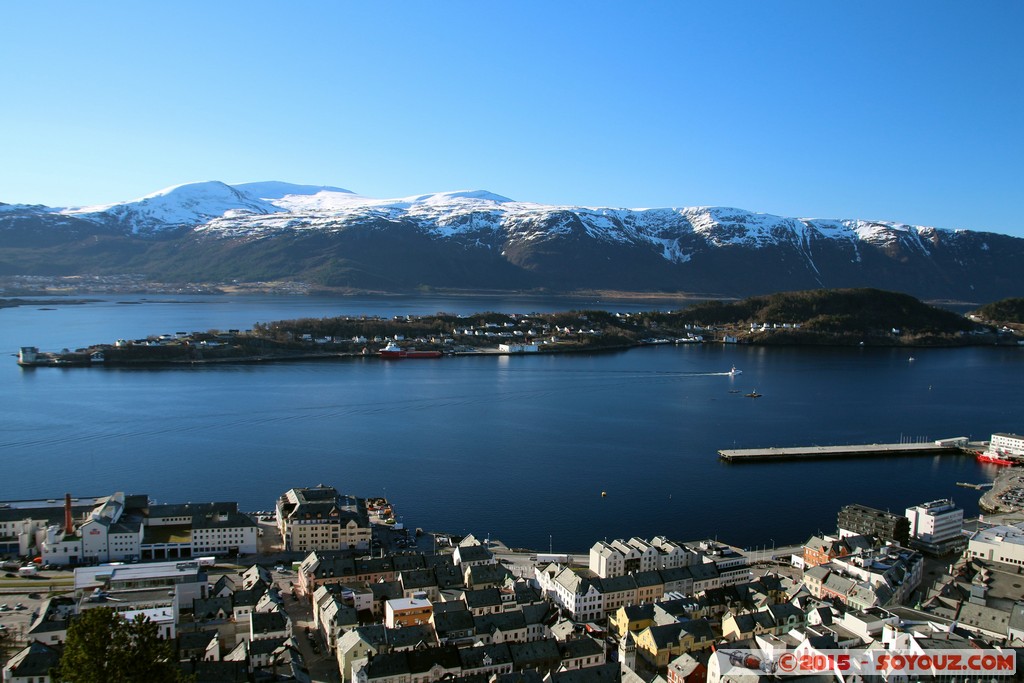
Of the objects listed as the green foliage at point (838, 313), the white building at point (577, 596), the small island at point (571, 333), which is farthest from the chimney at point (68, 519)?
the green foliage at point (838, 313)

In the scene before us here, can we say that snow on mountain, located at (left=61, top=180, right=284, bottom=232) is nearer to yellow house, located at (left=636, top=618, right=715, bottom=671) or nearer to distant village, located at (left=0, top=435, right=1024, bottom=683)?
distant village, located at (left=0, top=435, right=1024, bottom=683)

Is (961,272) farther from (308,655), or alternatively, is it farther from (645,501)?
(308,655)

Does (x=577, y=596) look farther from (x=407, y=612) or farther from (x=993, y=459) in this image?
(x=993, y=459)

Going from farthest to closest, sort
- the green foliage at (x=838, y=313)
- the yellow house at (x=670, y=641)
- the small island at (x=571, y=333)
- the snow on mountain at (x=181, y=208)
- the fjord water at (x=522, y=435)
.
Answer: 1. the snow on mountain at (x=181, y=208)
2. the green foliage at (x=838, y=313)
3. the small island at (x=571, y=333)
4. the fjord water at (x=522, y=435)
5. the yellow house at (x=670, y=641)

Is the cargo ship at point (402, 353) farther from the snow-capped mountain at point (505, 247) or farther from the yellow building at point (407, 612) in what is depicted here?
the snow-capped mountain at point (505, 247)

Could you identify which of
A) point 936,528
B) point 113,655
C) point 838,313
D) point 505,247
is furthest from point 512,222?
point 113,655

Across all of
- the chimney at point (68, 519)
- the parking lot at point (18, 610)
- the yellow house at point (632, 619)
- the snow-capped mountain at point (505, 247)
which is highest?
the snow-capped mountain at point (505, 247)

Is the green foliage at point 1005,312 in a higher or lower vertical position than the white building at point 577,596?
higher

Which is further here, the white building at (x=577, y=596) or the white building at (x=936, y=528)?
the white building at (x=936, y=528)
